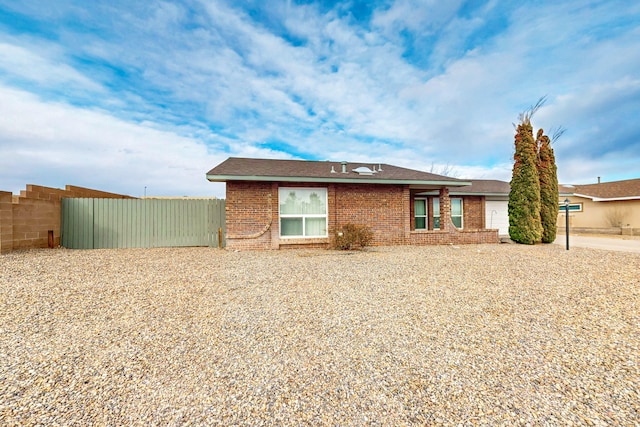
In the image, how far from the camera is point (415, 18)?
10211 millimetres

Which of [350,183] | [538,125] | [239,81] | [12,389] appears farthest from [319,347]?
[538,125]

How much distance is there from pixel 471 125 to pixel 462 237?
451 inches

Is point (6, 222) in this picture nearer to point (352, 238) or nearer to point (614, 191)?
point (352, 238)

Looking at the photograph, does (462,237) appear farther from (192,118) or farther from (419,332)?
(192,118)

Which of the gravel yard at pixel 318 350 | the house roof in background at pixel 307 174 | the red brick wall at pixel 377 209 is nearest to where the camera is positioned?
the gravel yard at pixel 318 350

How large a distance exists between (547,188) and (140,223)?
18.8m

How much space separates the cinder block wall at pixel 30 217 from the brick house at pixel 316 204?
18.8 feet

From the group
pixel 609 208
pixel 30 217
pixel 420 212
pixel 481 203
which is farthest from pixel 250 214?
pixel 609 208

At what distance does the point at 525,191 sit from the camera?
13.0 meters

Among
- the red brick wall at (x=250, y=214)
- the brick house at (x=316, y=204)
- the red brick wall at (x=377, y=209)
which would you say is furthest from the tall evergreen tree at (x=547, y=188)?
the red brick wall at (x=250, y=214)

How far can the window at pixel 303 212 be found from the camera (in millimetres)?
10781

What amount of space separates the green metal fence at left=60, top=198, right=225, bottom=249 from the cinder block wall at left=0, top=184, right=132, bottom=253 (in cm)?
39

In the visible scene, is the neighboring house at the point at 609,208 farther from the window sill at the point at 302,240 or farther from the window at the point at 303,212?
the window sill at the point at 302,240

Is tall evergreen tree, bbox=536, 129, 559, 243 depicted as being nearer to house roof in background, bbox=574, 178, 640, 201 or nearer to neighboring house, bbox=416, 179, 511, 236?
neighboring house, bbox=416, 179, 511, 236
